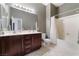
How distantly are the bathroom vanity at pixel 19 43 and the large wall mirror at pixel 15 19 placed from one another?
10 cm

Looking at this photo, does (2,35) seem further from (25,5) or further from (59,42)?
(59,42)

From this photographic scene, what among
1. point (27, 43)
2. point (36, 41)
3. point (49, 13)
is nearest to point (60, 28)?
point (49, 13)

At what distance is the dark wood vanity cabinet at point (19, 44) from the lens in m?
1.45

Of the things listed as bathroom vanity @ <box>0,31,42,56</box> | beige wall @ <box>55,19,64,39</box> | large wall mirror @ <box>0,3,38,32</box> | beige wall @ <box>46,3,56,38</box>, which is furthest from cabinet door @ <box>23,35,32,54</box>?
beige wall @ <box>55,19,64,39</box>

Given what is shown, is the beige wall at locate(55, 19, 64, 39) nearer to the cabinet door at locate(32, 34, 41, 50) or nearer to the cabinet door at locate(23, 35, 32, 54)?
the cabinet door at locate(32, 34, 41, 50)

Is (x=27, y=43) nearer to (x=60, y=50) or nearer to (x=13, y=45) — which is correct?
(x=13, y=45)

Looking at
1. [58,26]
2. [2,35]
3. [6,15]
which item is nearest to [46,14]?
[58,26]

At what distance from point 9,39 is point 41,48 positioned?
519 millimetres

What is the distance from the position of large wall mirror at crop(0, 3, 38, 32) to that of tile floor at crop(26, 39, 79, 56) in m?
0.38

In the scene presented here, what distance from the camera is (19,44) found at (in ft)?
5.05

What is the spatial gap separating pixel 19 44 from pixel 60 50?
2.14 feet

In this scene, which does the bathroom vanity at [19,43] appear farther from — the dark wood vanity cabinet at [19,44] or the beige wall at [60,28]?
the beige wall at [60,28]

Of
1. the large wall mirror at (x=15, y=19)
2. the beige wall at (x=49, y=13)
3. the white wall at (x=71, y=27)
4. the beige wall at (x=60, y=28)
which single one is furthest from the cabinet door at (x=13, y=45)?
the white wall at (x=71, y=27)

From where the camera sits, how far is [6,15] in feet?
4.88
